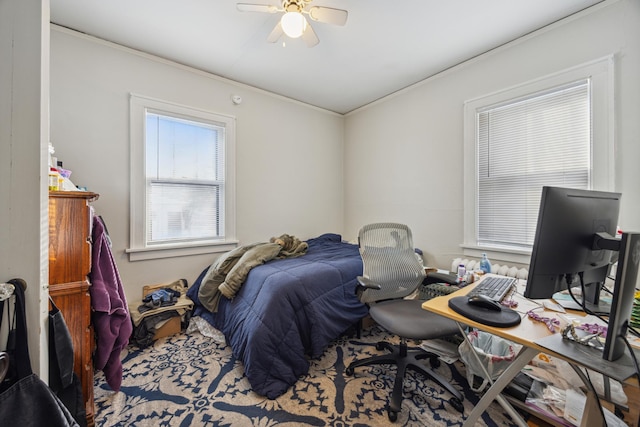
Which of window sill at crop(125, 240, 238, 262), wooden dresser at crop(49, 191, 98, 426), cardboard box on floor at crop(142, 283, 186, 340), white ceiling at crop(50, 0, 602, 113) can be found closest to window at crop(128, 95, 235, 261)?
window sill at crop(125, 240, 238, 262)

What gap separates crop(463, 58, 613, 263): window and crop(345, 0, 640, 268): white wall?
85mm

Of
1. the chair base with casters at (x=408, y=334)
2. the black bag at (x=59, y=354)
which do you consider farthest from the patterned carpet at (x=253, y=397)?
the black bag at (x=59, y=354)

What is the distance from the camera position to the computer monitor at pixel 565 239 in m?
0.79

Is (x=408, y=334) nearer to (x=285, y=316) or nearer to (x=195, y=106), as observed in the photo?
(x=285, y=316)

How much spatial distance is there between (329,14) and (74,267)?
7.07 feet

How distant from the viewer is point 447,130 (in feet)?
9.29

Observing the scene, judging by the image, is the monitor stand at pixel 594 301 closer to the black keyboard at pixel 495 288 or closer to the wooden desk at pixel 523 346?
the wooden desk at pixel 523 346

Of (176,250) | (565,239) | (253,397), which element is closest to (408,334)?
(565,239)

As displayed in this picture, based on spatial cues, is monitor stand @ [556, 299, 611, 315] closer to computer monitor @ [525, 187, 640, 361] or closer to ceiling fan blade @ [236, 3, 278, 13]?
computer monitor @ [525, 187, 640, 361]

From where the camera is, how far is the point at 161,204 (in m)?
2.68

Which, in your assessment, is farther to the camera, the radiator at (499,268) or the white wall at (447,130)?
the radiator at (499,268)

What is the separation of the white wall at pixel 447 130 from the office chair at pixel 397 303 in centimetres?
109

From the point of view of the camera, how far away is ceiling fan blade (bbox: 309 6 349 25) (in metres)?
1.69

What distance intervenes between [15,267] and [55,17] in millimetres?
2408
